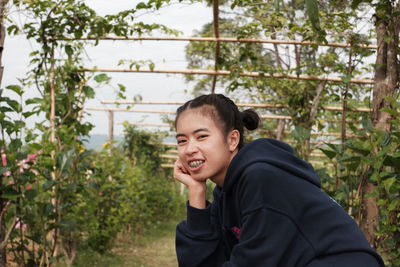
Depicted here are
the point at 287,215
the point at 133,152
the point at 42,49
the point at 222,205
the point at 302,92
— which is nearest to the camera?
the point at 287,215

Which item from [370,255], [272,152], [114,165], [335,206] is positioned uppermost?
[272,152]

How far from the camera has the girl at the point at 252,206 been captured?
1673 millimetres

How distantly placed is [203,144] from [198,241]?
0.39 meters

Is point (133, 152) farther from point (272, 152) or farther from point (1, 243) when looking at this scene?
point (272, 152)

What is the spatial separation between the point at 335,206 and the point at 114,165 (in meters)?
5.13

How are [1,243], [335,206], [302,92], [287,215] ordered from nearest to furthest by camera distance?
[287,215]
[335,206]
[1,243]
[302,92]

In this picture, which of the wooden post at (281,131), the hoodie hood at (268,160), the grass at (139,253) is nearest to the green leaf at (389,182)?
the hoodie hood at (268,160)

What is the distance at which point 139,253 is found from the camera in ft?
22.1

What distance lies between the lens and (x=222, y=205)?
212cm

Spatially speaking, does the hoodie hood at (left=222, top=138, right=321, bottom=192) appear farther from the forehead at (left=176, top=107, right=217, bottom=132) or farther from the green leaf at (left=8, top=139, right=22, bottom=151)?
the green leaf at (left=8, top=139, right=22, bottom=151)

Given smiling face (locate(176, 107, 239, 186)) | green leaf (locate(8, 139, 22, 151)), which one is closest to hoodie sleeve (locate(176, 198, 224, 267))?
smiling face (locate(176, 107, 239, 186))

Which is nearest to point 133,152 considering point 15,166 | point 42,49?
point 42,49

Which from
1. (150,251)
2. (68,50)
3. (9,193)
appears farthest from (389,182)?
(150,251)

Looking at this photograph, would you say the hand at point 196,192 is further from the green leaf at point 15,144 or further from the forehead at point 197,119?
the green leaf at point 15,144
